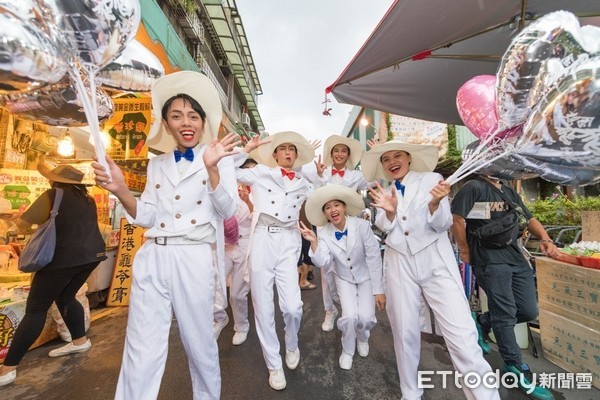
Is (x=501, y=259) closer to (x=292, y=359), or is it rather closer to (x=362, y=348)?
(x=362, y=348)

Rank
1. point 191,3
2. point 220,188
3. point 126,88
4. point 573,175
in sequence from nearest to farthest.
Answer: point 573,175
point 220,188
point 126,88
point 191,3

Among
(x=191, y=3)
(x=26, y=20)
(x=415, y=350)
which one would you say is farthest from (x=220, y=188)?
(x=191, y=3)

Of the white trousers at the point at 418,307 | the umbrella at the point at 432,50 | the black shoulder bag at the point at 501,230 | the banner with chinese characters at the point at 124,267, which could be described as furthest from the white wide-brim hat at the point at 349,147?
the banner with chinese characters at the point at 124,267

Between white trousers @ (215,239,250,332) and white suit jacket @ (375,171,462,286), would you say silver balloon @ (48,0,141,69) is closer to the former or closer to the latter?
white suit jacket @ (375,171,462,286)

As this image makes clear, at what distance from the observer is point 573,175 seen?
1700 mm

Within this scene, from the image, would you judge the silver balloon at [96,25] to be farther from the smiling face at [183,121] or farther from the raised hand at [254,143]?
the raised hand at [254,143]

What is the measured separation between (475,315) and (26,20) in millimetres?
4639

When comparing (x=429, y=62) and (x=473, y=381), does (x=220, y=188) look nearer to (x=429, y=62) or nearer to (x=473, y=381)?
(x=473, y=381)

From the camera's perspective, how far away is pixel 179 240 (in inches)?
73.8

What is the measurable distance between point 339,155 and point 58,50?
3.23 metres

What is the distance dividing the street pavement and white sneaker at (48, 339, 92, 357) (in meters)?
0.07

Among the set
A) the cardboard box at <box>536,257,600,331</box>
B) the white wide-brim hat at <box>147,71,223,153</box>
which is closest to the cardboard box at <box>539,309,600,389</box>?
the cardboard box at <box>536,257,600,331</box>

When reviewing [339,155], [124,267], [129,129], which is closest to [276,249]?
[339,155]

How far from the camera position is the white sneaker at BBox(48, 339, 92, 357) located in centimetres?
311
